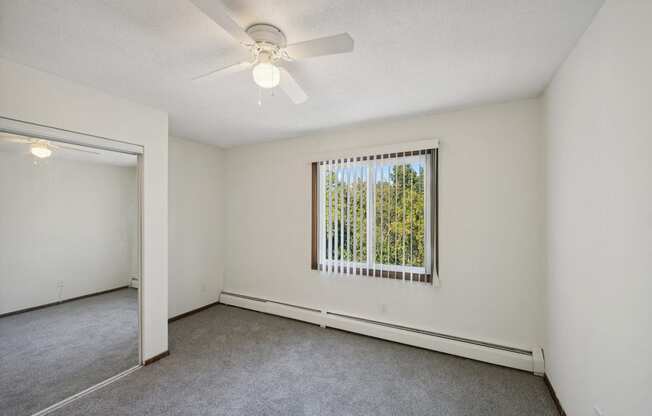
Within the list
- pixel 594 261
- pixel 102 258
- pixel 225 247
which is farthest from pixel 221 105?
pixel 594 261

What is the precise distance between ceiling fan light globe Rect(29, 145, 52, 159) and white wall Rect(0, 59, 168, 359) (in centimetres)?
22

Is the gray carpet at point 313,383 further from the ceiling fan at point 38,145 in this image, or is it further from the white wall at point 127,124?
the ceiling fan at point 38,145

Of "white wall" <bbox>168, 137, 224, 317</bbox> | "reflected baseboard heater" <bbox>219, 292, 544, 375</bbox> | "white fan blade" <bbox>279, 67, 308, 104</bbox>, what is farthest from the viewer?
"white wall" <bbox>168, 137, 224, 317</bbox>

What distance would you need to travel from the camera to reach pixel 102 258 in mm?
2535

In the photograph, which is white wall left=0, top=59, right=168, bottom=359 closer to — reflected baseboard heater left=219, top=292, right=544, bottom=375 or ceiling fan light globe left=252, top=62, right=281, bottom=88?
reflected baseboard heater left=219, top=292, right=544, bottom=375

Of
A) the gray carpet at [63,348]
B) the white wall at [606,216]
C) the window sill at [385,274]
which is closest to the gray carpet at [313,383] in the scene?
the gray carpet at [63,348]

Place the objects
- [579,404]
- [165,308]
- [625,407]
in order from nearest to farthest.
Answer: [625,407] < [579,404] < [165,308]

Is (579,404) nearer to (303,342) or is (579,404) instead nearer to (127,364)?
(303,342)

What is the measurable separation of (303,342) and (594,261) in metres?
2.66

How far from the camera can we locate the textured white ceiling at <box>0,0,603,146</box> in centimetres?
135

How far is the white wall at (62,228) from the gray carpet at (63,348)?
6.1 inches

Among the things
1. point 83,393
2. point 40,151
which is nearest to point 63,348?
point 83,393

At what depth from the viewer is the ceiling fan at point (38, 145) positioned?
1.92 meters

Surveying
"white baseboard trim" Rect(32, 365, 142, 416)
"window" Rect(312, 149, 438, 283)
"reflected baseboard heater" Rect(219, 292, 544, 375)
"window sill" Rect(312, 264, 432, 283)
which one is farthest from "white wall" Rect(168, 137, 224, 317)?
"window sill" Rect(312, 264, 432, 283)
